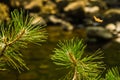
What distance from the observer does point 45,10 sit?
34.4 metres

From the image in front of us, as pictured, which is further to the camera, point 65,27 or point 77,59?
point 65,27

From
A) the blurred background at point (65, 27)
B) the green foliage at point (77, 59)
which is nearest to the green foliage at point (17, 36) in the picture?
the green foliage at point (77, 59)

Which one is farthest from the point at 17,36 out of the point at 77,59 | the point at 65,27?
the point at 65,27

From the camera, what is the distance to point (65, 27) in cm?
2873

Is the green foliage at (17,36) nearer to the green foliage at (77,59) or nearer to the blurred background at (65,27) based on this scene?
the green foliage at (77,59)

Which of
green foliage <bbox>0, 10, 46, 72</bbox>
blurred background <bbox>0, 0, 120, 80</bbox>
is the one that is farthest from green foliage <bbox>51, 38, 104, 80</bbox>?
blurred background <bbox>0, 0, 120, 80</bbox>

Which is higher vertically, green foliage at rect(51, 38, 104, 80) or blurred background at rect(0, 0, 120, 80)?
green foliage at rect(51, 38, 104, 80)

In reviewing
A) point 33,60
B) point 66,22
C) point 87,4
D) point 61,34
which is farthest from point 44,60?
point 87,4

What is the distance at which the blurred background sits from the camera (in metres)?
17.4

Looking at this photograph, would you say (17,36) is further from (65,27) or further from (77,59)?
(65,27)

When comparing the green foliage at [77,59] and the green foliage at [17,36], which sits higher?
the green foliage at [17,36]

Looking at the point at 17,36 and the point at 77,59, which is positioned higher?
the point at 17,36

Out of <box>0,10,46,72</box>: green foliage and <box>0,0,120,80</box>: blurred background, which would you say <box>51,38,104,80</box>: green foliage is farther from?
<box>0,0,120,80</box>: blurred background

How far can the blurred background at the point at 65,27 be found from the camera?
57.0ft
